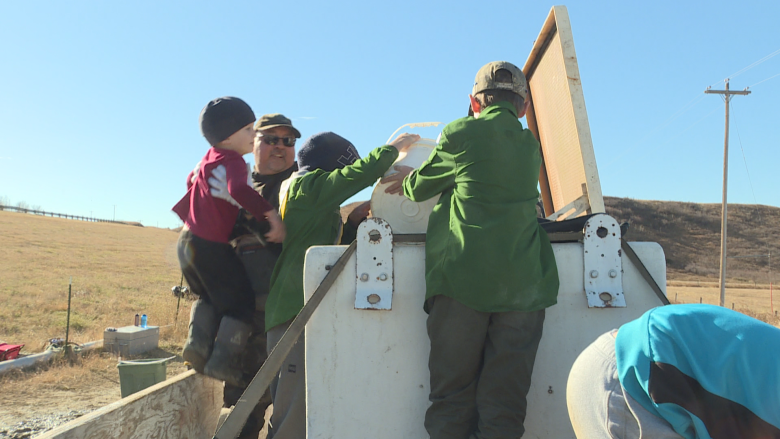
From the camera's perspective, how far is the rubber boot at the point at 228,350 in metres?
2.99

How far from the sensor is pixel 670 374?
1227 millimetres

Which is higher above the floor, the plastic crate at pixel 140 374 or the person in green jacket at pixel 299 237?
the person in green jacket at pixel 299 237

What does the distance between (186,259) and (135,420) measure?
87 centimetres

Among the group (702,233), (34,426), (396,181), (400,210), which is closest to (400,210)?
(400,210)

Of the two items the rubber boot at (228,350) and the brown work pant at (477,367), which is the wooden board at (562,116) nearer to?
the brown work pant at (477,367)

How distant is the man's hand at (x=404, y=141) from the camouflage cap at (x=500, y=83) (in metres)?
0.68

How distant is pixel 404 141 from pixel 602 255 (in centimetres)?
118

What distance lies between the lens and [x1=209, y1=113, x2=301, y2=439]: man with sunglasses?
308cm

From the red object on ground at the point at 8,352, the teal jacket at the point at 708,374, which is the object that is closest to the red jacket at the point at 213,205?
the teal jacket at the point at 708,374

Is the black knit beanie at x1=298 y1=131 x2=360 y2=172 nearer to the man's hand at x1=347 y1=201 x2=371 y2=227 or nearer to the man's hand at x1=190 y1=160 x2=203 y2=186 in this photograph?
the man's hand at x1=347 y1=201 x2=371 y2=227

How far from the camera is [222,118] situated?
10.3 ft

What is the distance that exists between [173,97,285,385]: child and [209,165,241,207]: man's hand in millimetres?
29

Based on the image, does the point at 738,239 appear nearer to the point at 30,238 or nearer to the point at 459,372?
the point at 30,238

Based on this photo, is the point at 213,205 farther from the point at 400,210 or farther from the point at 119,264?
the point at 119,264
